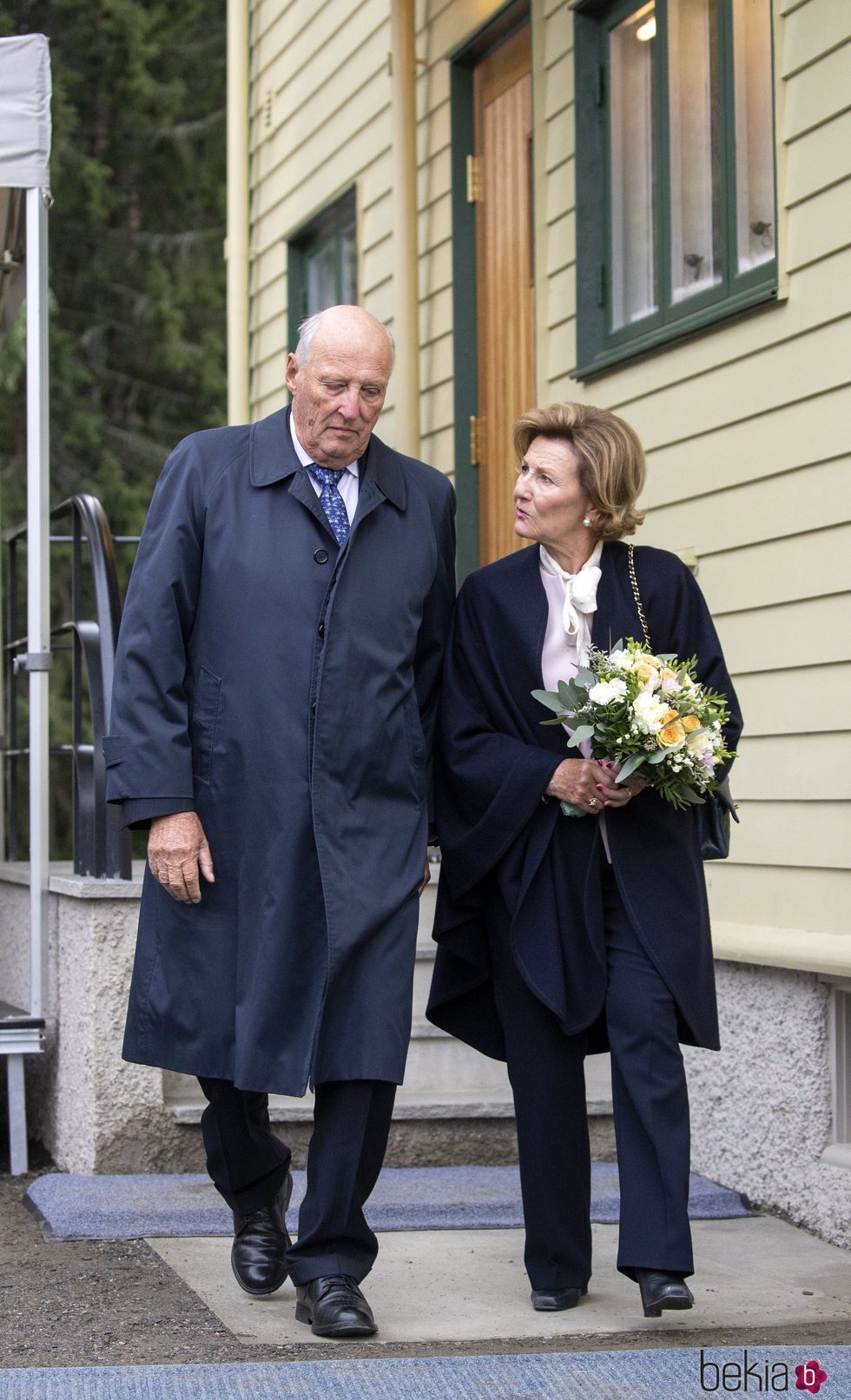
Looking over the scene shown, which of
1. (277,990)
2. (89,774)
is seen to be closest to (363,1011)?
(277,990)

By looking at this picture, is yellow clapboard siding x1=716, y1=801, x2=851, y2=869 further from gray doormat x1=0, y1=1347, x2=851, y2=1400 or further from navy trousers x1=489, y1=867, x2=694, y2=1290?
gray doormat x1=0, y1=1347, x2=851, y2=1400

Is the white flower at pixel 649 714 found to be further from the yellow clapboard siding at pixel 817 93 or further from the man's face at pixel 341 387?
the yellow clapboard siding at pixel 817 93

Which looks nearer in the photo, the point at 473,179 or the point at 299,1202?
the point at 299,1202

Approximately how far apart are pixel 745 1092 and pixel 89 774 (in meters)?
2.24

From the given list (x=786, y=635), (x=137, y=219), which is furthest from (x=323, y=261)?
(x=137, y=219)

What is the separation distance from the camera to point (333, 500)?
389cm

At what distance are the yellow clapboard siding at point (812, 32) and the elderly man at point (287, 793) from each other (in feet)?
6.05

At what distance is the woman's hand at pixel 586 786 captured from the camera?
3732mm

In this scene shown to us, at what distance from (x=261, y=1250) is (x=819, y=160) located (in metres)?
3.14

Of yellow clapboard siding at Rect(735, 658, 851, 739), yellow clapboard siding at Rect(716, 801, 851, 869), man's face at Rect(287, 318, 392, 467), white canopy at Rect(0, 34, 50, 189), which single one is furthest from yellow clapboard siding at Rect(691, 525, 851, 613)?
white canopy at Rect(0, 34, 50, 189)

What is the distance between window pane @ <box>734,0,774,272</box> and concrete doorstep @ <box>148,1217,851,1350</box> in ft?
9.09

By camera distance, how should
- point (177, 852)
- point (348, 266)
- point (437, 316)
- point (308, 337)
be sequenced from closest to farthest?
point (177, 852) → point (308, 337) → point (437, 316) → point (348, 266)

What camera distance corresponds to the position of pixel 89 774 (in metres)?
5.77

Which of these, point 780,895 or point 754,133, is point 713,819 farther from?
point 754,133
